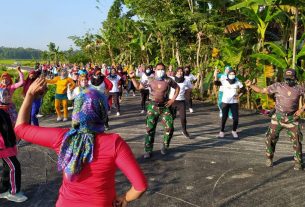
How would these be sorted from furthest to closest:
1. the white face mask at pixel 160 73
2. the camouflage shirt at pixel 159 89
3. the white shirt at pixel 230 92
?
the white shirt at pixel 230 92 < the white face mask at pixel 160 73 < the camouflage shirt at pixel 159 89

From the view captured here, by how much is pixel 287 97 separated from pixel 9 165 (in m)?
4.84

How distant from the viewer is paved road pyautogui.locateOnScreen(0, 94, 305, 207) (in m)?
5.63

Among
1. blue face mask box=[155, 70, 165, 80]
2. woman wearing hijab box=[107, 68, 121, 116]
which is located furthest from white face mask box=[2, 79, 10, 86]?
woman wearing hijab box=[107, 68, 121, 116]

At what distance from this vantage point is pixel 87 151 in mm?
2422

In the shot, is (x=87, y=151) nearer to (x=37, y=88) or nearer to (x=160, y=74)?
(x=37, y=88)

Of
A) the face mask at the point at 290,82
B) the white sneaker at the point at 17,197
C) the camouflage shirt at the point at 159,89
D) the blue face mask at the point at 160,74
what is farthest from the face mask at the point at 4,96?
the face mask at the point at 290,82

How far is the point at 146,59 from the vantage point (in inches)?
1035

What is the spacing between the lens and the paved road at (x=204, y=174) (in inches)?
222

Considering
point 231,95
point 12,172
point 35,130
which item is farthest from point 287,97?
point 35,130

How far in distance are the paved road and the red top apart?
301 centimetres

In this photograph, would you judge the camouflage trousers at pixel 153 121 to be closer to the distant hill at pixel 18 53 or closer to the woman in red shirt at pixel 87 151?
the woman in red shirt at pixel 87 151

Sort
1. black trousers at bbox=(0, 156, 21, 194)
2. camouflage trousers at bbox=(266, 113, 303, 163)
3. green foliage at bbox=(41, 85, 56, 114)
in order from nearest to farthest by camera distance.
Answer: black trousers at bbox=(0, 156, 21, 194) → camouflage trousers at bbox=(266, 113, 303, 163) → green foliage at bbox=(41, 85, 56, 114)

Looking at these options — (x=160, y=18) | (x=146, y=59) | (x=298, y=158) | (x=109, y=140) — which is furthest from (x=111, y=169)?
(x=146, y=59)

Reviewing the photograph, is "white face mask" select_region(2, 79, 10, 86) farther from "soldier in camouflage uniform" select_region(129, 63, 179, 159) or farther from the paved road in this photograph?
"soldier in camouflage uniform" select_region(129, 63, 179, 159)
